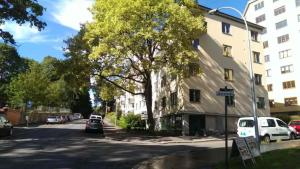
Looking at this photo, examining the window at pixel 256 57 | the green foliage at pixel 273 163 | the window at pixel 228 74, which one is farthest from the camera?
the window at pixel 256 57

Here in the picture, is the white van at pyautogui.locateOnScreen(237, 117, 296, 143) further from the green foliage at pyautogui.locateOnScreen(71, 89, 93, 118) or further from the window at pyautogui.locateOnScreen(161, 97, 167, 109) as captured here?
the green foliage at pyautogui.locateOnScreen(71, 89, 93, 118)

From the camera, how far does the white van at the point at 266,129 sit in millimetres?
27797

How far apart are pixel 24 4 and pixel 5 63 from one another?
61.3 meters

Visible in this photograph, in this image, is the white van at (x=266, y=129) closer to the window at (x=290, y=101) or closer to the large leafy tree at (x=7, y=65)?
the window at (x=290, y=101)

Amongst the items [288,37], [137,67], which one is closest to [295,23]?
[288,37]

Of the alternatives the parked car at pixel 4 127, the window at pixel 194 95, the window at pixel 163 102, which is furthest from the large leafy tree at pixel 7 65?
the parked car at pixel 4 127

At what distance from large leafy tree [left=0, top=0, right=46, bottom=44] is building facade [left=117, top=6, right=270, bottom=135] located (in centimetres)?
1537

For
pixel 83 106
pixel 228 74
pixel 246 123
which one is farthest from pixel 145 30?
pixel 83 106

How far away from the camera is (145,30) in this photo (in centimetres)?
3247

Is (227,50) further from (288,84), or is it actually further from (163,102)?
(288,84)

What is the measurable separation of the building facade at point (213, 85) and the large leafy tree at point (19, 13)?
1537 centimetres

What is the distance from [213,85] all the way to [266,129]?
15.9m

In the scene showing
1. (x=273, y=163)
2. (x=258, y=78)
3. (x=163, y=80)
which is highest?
(x=258, y=78)

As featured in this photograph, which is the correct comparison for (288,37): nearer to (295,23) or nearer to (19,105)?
(295,23)
